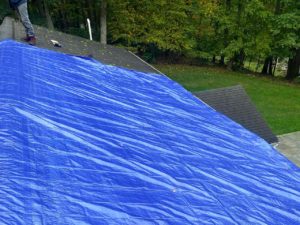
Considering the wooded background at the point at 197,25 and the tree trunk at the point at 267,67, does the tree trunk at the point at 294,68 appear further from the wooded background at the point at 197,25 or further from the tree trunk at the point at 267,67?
the tree trunk at the point at 267,67

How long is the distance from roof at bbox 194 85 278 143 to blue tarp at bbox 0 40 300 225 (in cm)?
326

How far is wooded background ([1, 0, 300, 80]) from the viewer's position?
18188 mm

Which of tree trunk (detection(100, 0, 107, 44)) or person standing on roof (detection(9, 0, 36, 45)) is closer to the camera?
person standing on roof (detection(9, 0, 36, 45))

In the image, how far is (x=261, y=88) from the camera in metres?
17.7

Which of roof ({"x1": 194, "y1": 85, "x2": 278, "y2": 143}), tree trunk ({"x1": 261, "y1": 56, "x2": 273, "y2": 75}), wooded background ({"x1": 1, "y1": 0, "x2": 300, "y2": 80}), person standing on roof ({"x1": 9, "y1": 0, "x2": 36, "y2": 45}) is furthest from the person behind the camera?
tree trunk ({"x1": 261, "y1": 56, "x2": 273, "y2": 75})

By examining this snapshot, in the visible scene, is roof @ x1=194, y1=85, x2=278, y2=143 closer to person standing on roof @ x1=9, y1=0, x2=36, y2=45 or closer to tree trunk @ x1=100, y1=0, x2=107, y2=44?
person standing on roof @ x1=9, y1=0, x2=36, y2=45

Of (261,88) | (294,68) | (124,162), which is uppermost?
(124,162)

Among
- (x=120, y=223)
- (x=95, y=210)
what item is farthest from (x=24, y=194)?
(x=120, y=223)

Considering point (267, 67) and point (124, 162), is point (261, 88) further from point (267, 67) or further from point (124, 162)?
point (124, 162)

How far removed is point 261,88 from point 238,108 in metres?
9.10

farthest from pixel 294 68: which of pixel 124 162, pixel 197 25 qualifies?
pixel 124 162

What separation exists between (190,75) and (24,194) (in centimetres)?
1652

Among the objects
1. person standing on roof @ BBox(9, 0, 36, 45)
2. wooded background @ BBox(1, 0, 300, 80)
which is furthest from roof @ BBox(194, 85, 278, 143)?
wooded background @ BBox(1, 0, 300, 80)

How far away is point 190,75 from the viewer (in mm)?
18906
